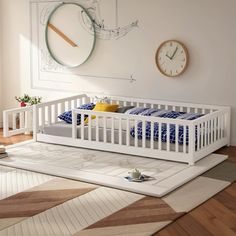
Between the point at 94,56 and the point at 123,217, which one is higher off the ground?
the point at 94,56

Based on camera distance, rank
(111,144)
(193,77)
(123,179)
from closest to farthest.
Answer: (123,179)
(111,144)
(193,77)

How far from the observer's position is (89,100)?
23.9 ft

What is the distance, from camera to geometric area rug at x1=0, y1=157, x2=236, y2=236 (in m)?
3.91

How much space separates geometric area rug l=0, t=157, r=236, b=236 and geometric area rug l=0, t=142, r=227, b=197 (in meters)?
0.07

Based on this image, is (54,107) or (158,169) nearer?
(158,169)

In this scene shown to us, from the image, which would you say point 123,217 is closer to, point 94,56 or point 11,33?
point 94,56

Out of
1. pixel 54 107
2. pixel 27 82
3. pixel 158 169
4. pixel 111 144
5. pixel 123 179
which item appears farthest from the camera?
pixel 27 82

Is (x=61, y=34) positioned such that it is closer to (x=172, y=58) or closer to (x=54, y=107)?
(x=54, y=107)

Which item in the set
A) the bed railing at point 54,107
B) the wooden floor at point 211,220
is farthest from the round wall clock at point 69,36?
the wooden floor at point 211,220

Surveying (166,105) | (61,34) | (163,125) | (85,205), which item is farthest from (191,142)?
(61,34)

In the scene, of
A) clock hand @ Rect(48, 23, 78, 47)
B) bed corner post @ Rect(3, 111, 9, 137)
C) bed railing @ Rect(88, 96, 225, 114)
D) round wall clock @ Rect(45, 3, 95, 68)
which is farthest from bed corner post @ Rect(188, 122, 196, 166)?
clock hand @ Rect(48, 23, 78, 47)

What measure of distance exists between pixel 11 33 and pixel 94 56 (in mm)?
1387

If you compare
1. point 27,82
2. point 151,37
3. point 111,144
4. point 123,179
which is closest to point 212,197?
point 123,179

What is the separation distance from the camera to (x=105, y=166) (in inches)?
216
